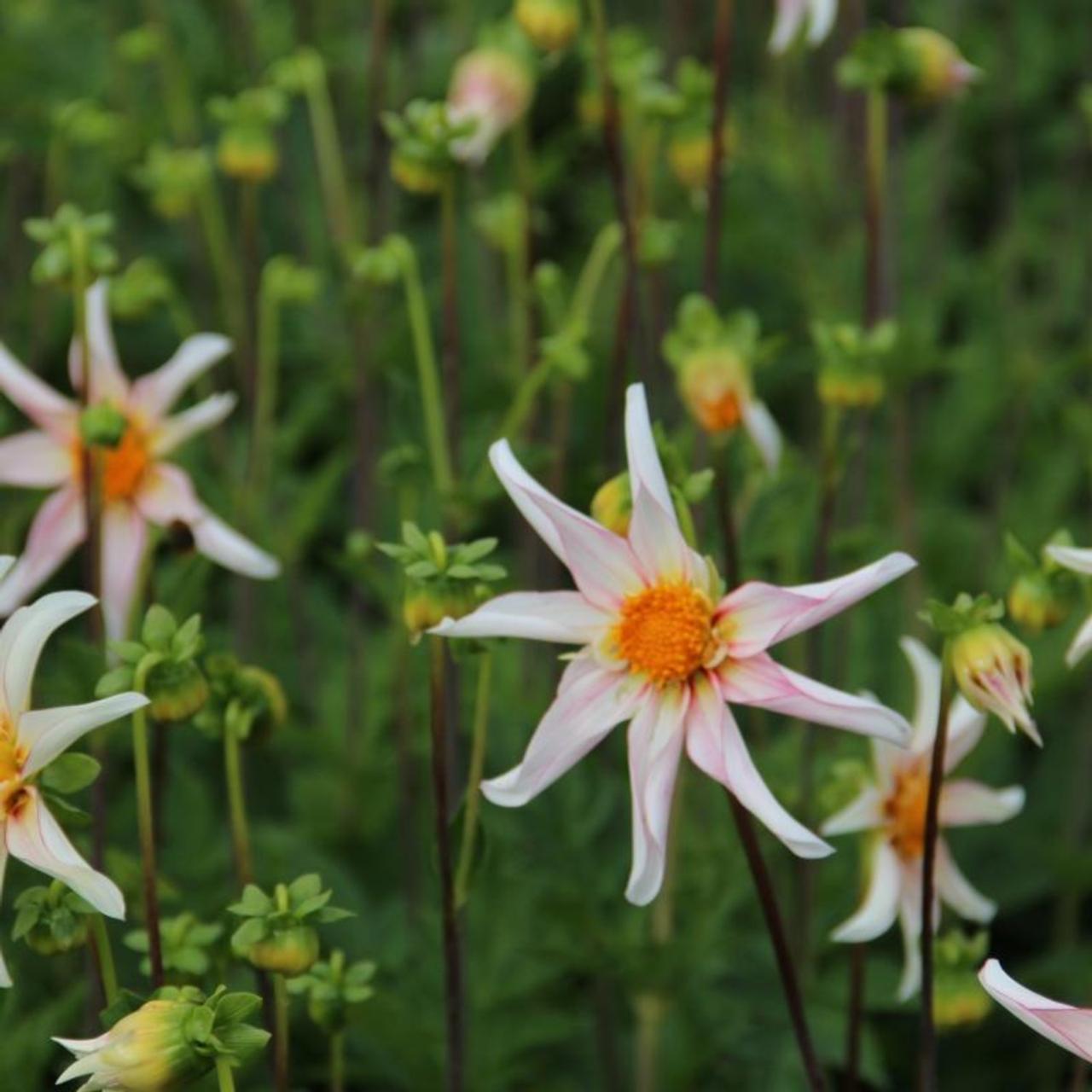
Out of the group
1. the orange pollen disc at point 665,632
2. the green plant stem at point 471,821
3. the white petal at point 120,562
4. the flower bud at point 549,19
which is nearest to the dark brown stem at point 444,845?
the green plant stem at point 471,821

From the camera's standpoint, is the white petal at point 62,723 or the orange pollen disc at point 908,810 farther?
the orange pollen disc at point 908,810

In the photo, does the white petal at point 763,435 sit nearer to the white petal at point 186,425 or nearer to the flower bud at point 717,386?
the flower bud at point 717,386

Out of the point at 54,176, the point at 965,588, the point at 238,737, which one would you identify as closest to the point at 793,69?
the point at 965,588

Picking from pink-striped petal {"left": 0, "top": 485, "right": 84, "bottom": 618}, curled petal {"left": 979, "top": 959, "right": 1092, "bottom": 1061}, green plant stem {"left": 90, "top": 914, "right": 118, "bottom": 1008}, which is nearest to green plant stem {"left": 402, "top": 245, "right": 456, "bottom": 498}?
pink-striped petal {"left": 0, "top": 485, "right": 84, "bottom": 618}

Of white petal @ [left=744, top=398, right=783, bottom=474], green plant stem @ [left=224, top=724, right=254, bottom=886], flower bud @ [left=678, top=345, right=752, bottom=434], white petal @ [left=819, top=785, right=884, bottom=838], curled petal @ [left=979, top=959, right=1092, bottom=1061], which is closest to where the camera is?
curled petal @ [left=979, top=959, right=1092, bottom=1061]

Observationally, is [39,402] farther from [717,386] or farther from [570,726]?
[570,726]

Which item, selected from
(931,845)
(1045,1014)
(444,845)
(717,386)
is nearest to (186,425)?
(717,386)

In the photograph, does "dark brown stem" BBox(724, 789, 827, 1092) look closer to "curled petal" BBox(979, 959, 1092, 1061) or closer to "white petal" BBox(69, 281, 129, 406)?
"curled petal" BBox(979, 959, 1092, 1061)

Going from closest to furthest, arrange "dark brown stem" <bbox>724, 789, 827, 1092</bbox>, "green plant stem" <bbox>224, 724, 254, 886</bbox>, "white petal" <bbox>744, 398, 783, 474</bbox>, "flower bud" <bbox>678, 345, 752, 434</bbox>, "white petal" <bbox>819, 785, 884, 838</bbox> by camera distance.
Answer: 1. "dark brown stem" <bbox>724, 789, 827, 1092</bbox>
2. "green plant stem" <bbox>224, 724, 254, 886</bbox>
3. "white petal" <bbox>819, 785, 884, 838</bbox>
4. "flower bud" <bbox>678, 345, 752, 434</bbox>
5. "white petal" <bbox>744, 398, 783, 474</bbox>
